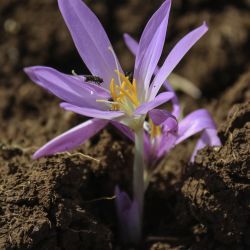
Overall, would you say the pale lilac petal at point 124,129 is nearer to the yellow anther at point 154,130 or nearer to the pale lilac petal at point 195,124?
the yellow anther at point 154,130

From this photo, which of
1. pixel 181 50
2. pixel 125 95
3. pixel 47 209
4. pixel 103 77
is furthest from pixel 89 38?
pixel 47 209

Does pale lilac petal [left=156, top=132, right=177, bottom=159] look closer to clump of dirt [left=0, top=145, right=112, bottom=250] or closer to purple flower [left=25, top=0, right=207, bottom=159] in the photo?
purple flower [left=25, top=0, right=207, bottom=159]

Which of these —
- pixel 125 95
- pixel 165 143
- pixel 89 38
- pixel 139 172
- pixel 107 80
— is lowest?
pixel 139 172

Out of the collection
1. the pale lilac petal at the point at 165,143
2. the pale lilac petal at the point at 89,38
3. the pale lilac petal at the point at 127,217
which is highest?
the pale lilac petal at the point at 89,38

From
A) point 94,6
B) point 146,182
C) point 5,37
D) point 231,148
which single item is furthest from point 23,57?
point 231,148

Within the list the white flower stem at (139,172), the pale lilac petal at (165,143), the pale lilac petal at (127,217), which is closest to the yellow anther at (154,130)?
the pale lilac petal at (165,143)

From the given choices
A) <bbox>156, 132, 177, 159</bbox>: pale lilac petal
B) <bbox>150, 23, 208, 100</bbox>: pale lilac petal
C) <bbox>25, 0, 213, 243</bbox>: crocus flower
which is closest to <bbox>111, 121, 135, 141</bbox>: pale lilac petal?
<bbox>25, 0, 213, 243</bbox>: crocus flower

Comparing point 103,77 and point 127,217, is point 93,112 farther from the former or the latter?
point 127,217
